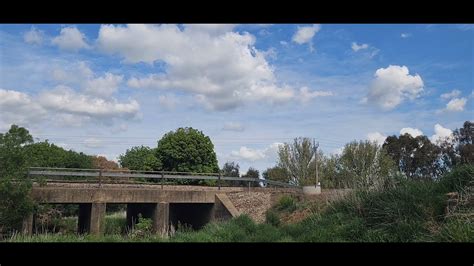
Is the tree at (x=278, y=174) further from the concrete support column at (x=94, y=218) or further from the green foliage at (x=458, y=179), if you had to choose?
the green foliage at (x=458, y=179)

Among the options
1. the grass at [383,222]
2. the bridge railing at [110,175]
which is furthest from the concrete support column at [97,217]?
the grass at [383,222]

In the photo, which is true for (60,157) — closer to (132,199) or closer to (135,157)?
(135,157)

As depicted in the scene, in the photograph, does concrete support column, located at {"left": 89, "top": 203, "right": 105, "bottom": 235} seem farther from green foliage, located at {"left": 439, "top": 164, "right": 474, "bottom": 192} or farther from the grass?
green foliage, located at {"left": 439, "top": 164, "right": 474, "bottom": 192}

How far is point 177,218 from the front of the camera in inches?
651

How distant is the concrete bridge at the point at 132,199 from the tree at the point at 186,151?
4708mm

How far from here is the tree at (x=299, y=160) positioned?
77.9ft

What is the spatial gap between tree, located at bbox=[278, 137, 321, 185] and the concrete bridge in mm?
8803

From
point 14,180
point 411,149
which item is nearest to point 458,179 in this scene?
point 14,180

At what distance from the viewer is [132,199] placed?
13.4 m

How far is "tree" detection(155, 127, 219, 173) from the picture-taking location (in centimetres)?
2109

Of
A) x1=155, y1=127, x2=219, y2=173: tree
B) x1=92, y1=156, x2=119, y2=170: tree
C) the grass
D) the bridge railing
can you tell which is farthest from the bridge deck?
x1=92, y1=156, x2=119, y2=170: tree
